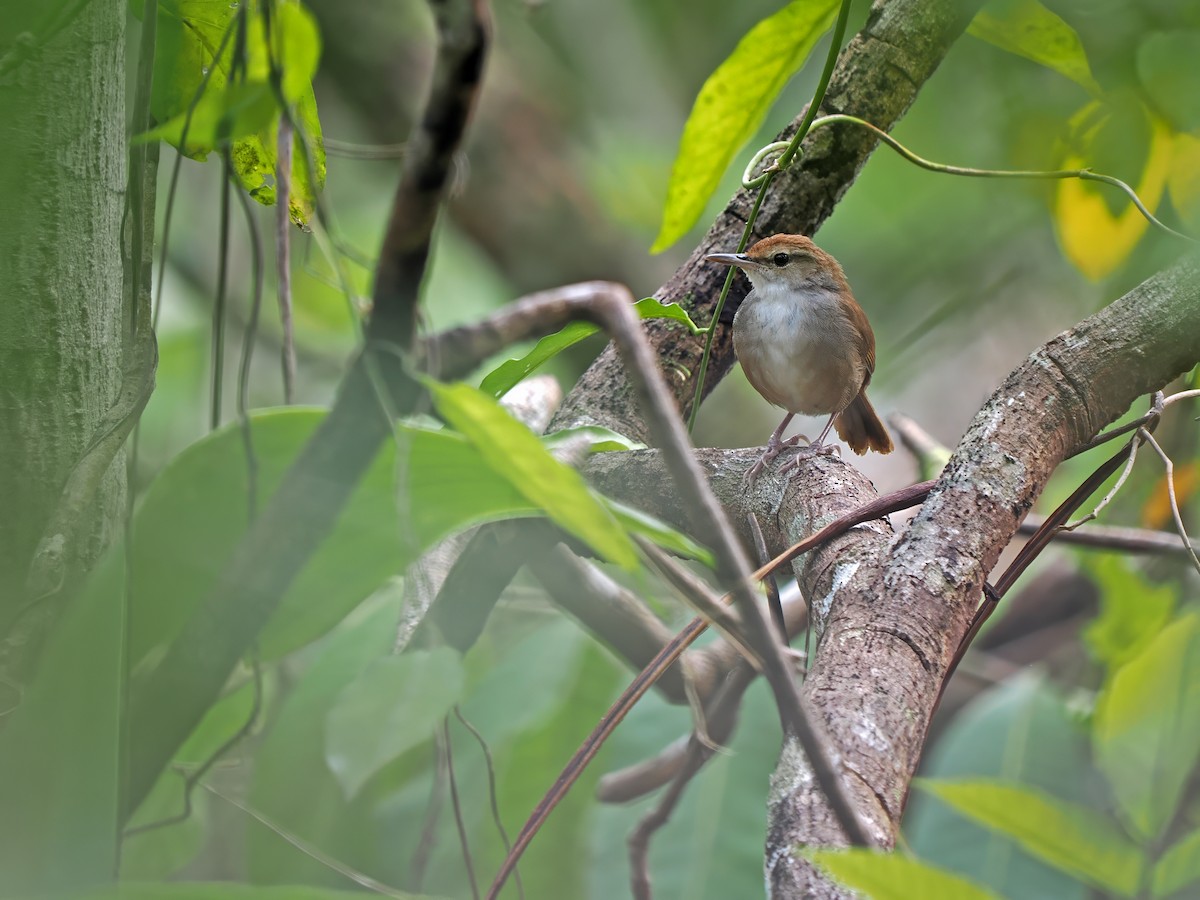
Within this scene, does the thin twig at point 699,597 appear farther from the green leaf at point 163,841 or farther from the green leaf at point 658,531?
the green leaf at point 163,841

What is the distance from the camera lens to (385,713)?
101cm

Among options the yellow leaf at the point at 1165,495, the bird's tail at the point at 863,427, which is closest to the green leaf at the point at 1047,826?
the yellow leaf at the point at 1165,495

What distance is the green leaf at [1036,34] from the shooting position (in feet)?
4.86

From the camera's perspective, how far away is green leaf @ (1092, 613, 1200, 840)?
5.94ft

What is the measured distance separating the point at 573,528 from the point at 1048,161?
5.31 feet

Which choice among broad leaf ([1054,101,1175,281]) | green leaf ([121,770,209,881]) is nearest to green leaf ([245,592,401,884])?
green leaf ([121,770,209,881])

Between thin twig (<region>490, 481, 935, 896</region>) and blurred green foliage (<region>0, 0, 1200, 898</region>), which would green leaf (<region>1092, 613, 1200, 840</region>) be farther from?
thin twig (<region>490, 481, 935, 896</region>)

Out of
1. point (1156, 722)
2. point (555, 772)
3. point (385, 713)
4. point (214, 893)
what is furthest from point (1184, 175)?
point (214, 893)

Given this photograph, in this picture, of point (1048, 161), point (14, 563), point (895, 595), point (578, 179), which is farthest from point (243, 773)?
point (578, 179)

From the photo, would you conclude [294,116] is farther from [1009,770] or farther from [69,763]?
[1009,770]

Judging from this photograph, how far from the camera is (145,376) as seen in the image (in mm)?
1053

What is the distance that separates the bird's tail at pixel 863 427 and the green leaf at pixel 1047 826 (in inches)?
67.2

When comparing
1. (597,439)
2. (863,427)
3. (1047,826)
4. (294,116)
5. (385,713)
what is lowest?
(385,713)

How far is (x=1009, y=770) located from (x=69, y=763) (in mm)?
2159
